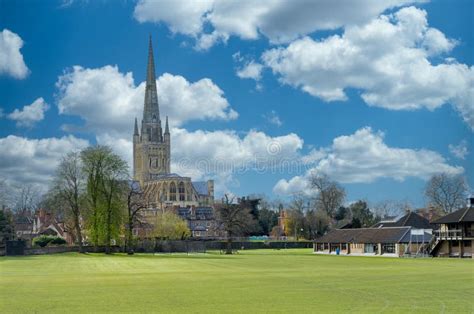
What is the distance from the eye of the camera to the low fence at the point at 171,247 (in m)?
79.4

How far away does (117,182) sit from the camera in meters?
78.9

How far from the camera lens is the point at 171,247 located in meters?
97.2

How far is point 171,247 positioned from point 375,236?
31578 mm

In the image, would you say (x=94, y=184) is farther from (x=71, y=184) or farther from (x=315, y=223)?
(x=315, y=223)

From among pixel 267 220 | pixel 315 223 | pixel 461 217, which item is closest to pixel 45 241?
pixel 461 217

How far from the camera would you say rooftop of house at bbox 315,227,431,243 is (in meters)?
78.8

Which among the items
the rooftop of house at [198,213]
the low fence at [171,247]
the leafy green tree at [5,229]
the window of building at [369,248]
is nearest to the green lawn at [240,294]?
the low fence at [171,247]

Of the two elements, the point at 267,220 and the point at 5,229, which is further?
the point at 267,220

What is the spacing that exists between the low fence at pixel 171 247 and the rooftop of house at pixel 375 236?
20116 millimetres

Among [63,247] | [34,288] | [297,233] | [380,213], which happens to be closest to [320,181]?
[297,233]

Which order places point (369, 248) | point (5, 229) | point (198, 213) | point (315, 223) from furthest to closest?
1. point (198, 213)
2. point (315, 223)
3. point (369, 248)
4. point (5, 229)

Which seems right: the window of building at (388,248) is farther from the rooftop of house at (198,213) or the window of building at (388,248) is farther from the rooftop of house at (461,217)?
the rooftop of house at (198,213)

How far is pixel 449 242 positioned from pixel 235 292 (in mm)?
53983

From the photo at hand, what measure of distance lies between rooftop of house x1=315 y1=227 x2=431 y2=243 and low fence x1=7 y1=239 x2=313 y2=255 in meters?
20.1
